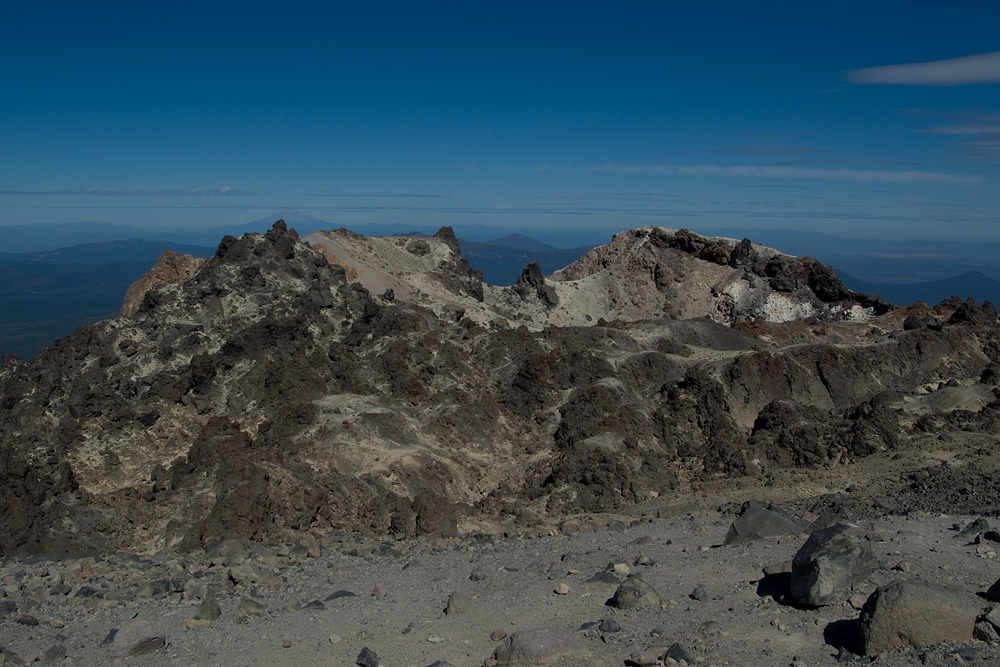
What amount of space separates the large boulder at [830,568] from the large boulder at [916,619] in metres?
0.88

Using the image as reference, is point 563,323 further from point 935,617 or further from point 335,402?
point 935,617

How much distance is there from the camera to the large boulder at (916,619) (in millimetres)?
6215

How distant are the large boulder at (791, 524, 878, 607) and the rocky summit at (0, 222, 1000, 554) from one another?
4366 mm

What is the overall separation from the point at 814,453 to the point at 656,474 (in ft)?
11.8

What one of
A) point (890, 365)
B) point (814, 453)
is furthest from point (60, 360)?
point (890, 365)

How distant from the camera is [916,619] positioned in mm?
6254

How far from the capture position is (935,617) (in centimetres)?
624

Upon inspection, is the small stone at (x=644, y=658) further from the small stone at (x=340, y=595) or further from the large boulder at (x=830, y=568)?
the small stone at (x=340, y=595)

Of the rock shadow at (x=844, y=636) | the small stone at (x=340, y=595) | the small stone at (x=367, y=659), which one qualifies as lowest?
the small stone at (x=340, y=595)

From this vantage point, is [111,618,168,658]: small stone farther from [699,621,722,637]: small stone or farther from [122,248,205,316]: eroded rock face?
[122,248,205,316]: eroded rock face

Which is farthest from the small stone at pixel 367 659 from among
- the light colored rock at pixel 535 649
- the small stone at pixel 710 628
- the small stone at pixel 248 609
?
the small stone at pixel 710 628

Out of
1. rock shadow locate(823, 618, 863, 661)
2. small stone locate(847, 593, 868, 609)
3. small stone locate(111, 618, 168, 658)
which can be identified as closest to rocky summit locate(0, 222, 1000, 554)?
small stone locate(111, 618, 168, 658)

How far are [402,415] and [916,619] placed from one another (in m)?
12.0

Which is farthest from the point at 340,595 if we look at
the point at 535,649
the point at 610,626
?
the point at 610,626
